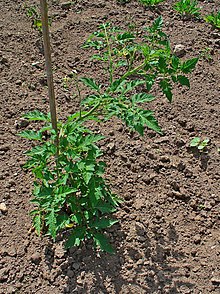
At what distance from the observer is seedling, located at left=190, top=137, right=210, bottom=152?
3.60m

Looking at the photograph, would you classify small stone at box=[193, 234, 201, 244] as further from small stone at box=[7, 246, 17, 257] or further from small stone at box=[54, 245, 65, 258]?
small stone at box=[7, 246, 17, 257]

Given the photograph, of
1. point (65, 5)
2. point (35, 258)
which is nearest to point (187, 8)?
point (65, 5)

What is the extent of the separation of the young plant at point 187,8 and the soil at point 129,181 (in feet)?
0.44

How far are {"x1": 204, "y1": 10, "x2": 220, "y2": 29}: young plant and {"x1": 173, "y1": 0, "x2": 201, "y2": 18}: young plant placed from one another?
13 cm

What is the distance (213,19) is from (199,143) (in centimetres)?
180

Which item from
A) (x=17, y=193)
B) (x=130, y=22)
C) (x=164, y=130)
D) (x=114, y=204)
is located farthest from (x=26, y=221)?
(x=130, y=22)

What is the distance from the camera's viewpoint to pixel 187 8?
4867mm

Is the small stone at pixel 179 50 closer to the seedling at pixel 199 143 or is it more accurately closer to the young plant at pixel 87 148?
the seedling at pixel 199 143

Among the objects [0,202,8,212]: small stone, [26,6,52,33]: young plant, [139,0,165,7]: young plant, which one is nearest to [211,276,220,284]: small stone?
[0,202,8,212]: small stone

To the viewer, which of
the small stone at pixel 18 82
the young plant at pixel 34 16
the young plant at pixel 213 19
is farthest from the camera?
the young plant at pixel 213 19

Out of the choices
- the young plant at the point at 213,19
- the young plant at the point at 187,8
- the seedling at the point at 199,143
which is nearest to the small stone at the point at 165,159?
the seedling at the point at 199,143

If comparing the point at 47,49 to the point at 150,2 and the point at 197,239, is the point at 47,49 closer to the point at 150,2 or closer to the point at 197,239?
the point at 197,239

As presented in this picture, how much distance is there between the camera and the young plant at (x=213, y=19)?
476 centimetres

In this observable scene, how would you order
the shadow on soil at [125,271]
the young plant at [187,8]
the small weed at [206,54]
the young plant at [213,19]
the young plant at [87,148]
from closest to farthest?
the young plant at [87,148]
the shadow on soil at [125,271]
the small weed at [206,54]
the young plant at [213,19]
the young plant at [187,8]
